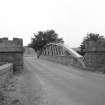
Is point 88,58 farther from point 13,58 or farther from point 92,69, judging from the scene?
point 13,58

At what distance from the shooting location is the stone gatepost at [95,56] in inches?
509

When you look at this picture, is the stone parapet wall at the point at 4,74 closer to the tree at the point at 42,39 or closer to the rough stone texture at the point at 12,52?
the rough stone texture at the point at 12,52

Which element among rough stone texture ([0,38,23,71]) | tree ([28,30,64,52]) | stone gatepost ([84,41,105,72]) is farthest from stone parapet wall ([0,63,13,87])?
tree ([28,30,64,52])

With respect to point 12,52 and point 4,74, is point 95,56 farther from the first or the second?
point 4,74

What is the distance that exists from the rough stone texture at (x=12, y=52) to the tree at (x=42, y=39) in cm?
4194

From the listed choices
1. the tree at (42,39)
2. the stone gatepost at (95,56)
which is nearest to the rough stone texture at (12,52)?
the stone gatepost at (95,56)

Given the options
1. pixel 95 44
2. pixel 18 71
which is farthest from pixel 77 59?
pixel 18 71

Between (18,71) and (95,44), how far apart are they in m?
6.98

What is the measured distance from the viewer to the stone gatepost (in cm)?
1293

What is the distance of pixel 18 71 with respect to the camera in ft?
44.3

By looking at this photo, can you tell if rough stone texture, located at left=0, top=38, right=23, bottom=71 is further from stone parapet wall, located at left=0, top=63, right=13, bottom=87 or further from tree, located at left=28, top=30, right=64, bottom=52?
tree, located at left=28, top=30, right=64, bottom=52

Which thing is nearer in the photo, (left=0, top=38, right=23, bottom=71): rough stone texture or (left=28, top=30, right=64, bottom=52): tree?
(left=0, top=38, right=23, bottom=71): rough stone texture

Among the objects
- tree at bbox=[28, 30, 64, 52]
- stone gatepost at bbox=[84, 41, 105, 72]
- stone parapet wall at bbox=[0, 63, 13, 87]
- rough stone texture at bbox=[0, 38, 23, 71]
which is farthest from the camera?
tree at bbox=[28, 30, 64, 52]

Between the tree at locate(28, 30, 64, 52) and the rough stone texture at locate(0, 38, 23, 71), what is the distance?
41939 mm
